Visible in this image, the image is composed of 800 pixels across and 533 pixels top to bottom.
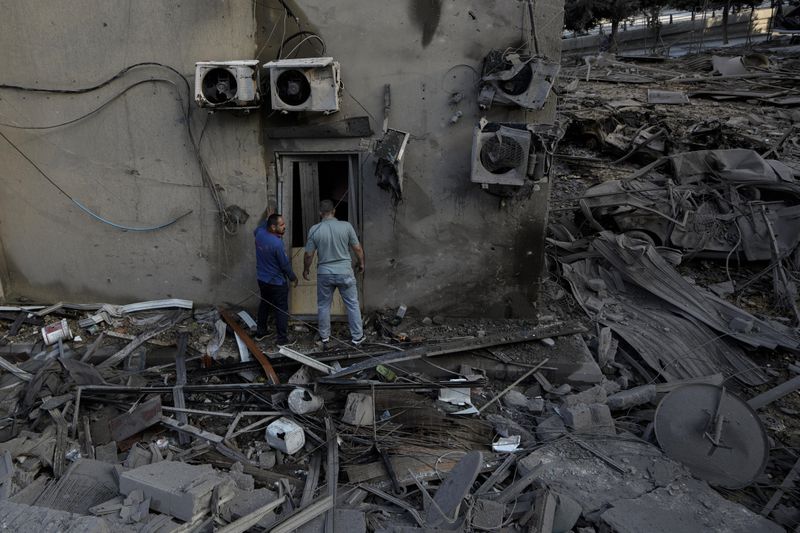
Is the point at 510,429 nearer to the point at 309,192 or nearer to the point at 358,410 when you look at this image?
the point at 358,410

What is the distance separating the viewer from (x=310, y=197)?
778 cm

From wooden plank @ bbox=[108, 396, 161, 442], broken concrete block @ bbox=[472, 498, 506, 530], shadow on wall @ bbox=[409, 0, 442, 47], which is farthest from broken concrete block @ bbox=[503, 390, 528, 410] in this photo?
shadow on wall @ bbox=[409, 0, 442, 47]

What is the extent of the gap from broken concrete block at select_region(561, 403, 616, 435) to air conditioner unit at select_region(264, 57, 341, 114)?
451 centimetres

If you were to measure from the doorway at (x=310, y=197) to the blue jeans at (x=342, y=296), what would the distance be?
702 mm

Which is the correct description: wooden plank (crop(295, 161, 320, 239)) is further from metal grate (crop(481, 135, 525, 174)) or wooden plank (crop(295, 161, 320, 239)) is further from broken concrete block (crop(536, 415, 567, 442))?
broken concrete block (crop(536, 415, 567, 442))

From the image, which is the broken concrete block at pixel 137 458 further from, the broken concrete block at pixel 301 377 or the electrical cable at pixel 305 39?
the electrical cable at pixel 305 39

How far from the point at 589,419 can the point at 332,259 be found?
11.4 feet

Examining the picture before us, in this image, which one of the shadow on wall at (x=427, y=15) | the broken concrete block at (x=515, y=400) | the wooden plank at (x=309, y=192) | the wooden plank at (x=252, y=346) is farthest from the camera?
the wooden plank at (x=309, y=192)

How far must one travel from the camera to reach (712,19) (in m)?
28.3

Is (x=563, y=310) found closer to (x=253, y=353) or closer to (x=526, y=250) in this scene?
(x=526, y=250)

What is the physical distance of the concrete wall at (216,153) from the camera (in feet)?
22.9

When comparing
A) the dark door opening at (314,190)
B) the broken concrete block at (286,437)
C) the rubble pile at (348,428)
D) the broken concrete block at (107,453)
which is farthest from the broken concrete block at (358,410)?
the dark door opening at (314,190)

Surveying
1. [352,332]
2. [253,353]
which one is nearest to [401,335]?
[352,332]

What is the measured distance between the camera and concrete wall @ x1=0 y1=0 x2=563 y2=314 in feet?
22.9
